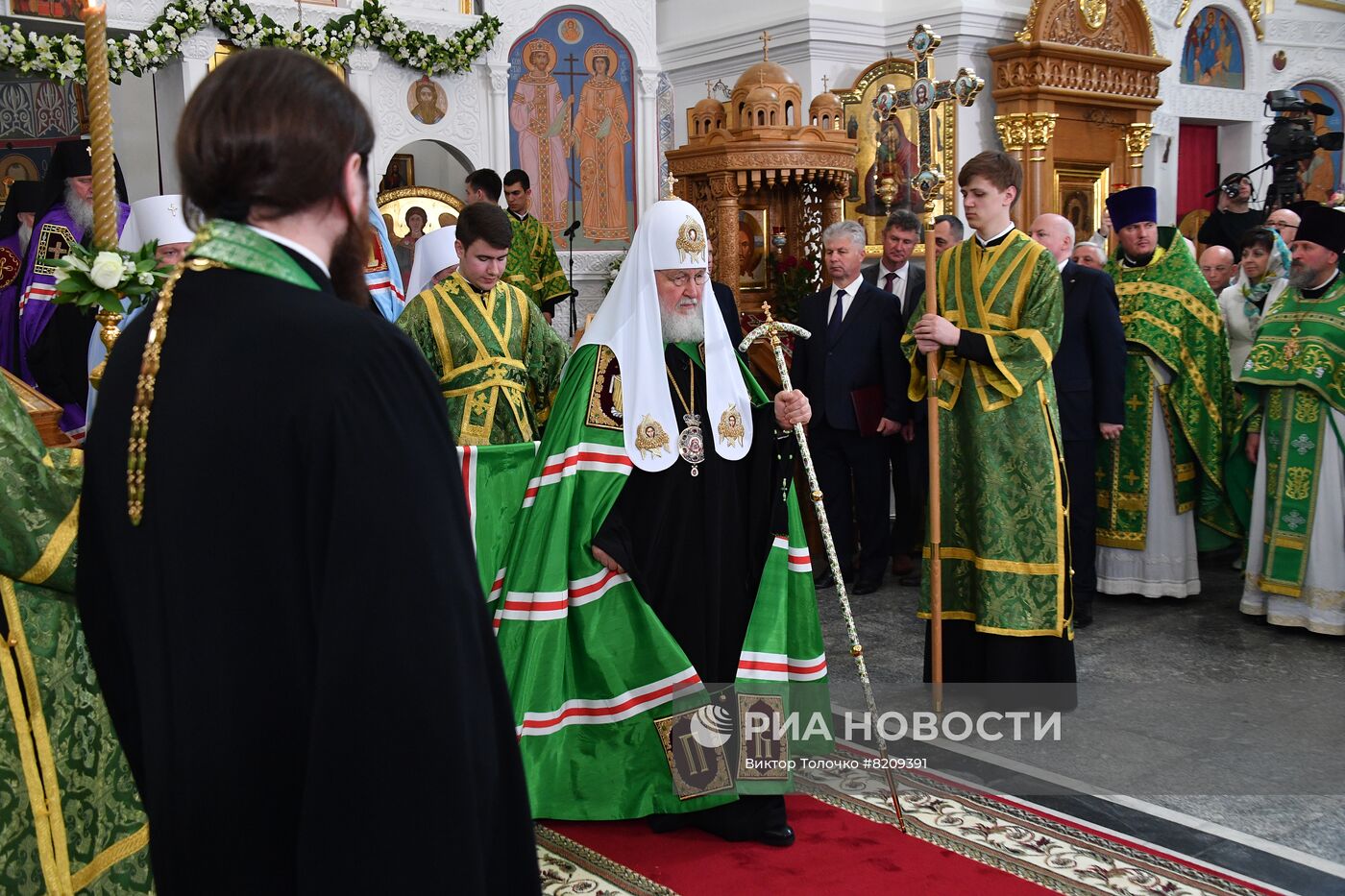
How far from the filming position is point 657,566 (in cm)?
374

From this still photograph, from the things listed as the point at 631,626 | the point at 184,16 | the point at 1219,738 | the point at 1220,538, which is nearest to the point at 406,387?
the point at 631,626

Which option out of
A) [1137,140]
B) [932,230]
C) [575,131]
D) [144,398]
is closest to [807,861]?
Answer: [932,230]

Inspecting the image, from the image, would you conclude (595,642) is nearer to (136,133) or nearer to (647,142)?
(136,133)

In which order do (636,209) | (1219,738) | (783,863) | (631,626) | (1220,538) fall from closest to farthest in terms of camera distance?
(783,863) → (631,626) → (1219,738) → (1220,538) → (636,209)

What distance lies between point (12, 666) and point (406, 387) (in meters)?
1.49

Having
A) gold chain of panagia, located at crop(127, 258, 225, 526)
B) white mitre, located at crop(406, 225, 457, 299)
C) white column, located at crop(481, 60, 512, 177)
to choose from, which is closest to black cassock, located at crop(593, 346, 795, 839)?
gold chain of panagia, located at crop(127, 258, 225, 526)

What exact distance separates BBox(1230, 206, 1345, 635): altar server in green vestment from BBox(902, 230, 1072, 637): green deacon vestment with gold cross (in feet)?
5.50

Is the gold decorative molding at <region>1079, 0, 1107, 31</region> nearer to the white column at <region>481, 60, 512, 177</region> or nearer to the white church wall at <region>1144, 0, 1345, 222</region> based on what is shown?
the white church wall at <region>1144, 0, 1345, 222</region>

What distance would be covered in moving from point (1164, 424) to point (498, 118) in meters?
6.70

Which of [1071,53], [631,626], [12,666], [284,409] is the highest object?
[1071,53]

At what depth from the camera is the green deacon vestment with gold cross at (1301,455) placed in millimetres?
5750

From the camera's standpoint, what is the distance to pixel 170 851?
1.51 metres

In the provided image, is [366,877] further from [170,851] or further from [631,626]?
[631,626]

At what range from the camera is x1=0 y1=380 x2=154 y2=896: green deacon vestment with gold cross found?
7.68 ft
